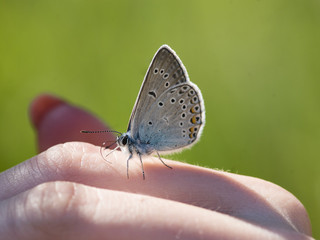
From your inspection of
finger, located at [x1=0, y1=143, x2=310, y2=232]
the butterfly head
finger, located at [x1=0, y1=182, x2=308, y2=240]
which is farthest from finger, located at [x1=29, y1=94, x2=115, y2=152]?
finger, located at [x1=0, y1=182, x2=308, y2=240]

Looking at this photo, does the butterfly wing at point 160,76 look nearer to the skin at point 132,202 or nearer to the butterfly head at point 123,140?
the butterfly head at point 123,140

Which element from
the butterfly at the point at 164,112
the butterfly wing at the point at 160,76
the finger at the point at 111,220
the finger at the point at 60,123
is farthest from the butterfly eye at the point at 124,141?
the finger at the point at 111,220

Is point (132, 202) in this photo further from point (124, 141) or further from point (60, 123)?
point (60, 123)

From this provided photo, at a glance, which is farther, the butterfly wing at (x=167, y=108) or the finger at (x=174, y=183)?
the butterfly wing at (x=167, y=108)

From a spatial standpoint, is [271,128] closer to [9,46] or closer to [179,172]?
[179,172]

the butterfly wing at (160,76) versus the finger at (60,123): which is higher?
the butterfly wing at (160,76)
